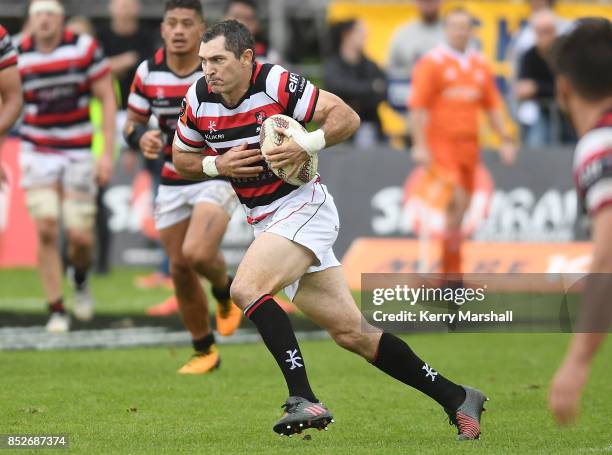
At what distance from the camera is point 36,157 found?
38.1 ft

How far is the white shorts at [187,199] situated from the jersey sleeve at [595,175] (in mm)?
4697

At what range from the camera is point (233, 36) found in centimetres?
675

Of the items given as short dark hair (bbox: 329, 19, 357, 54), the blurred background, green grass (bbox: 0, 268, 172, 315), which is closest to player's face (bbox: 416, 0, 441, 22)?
the blurred background

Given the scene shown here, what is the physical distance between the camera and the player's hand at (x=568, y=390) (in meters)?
4.57

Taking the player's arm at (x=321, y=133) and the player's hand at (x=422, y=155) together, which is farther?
the player's hand at (x=422, y=155)

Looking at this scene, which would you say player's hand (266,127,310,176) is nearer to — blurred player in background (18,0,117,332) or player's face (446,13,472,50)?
blurred player in background (18,0,117,332)

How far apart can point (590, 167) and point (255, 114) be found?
255 centimetres

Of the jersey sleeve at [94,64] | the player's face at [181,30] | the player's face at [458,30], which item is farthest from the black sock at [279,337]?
the player's face at [458,30]

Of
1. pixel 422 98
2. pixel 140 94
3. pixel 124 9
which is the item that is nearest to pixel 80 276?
pixel 140 94

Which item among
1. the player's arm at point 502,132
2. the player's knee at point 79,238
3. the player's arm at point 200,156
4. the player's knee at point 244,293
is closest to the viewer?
the player's knee at point 244,293

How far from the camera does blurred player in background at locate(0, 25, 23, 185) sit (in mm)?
9281

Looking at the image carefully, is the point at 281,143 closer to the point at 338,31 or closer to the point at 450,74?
the point at 450,74

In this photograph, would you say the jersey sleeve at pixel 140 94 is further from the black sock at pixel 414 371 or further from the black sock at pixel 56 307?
the black sock at pixel 414 371

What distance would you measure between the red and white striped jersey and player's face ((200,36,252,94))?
2385 mm
